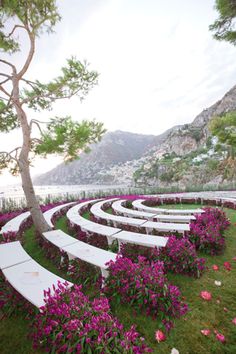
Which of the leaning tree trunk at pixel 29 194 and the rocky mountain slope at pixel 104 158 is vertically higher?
the rocky mountain slope at pixel 104 158

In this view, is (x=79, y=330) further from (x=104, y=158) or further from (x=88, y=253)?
(x=104, y=158)

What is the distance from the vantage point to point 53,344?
1548 mm

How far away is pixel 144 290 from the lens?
2.26 meters

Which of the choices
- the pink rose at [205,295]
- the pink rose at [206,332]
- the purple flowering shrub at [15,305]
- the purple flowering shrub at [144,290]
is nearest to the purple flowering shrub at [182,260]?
the pink rose at [205,295]

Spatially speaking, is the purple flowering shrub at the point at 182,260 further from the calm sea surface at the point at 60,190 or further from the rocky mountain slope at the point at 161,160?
the calm sea surface at the point at 60,190

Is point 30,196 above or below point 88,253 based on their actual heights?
above

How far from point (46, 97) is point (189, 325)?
633 cm

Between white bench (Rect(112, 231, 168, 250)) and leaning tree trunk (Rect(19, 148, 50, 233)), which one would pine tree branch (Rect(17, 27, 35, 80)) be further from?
white bench (Rect(112, 231, 168, 250))

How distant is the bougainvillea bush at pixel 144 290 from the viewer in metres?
2.18

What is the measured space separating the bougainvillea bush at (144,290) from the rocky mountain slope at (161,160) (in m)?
4.85

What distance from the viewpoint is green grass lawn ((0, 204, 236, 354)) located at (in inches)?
71.2

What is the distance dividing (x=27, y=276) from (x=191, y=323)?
2.24 meters

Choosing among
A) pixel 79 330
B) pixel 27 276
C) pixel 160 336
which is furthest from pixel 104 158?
pixel 79 330

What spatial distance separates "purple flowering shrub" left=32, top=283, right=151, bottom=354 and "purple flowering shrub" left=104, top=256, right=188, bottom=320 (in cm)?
54
